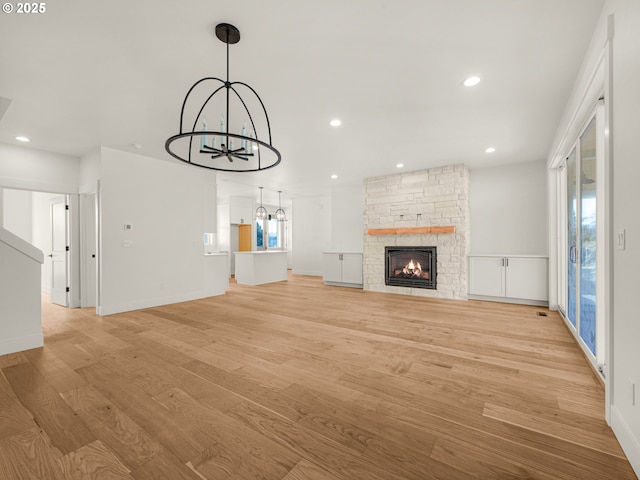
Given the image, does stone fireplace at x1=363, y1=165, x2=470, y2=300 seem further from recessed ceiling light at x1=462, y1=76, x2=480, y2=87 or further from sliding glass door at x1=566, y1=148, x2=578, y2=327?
recessed ceiling light at x1=462, y1=76, x2=480, y2=87

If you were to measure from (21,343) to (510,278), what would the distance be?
23.4ft

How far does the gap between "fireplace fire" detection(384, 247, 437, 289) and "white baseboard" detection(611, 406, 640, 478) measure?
4.45 meters

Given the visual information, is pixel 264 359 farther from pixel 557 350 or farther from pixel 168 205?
pixel 168 205

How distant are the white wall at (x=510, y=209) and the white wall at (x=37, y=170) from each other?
7.87 metres

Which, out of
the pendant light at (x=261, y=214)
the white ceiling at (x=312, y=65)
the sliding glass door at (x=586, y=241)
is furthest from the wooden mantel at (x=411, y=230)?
the pendant light at (x=261, y=214)

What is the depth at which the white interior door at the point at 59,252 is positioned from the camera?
17.3 ft

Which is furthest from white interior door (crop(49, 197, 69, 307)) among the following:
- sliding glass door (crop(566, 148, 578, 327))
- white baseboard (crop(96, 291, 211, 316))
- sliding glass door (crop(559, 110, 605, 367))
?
sliding glass door (crop(566, 148, 578, 327))

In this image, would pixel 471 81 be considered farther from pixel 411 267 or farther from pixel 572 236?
pixel 411 267

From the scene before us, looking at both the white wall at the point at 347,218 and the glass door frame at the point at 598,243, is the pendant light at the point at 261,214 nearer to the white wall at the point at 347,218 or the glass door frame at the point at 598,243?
the white wall at the point at 347,218

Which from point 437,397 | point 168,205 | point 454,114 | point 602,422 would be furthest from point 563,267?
point 168,205

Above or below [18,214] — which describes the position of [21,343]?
below

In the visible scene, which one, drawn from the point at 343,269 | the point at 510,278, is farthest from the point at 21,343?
the point at 510,278

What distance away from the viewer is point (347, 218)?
8.27 m

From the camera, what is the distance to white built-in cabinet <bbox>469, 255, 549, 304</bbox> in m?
5.08
